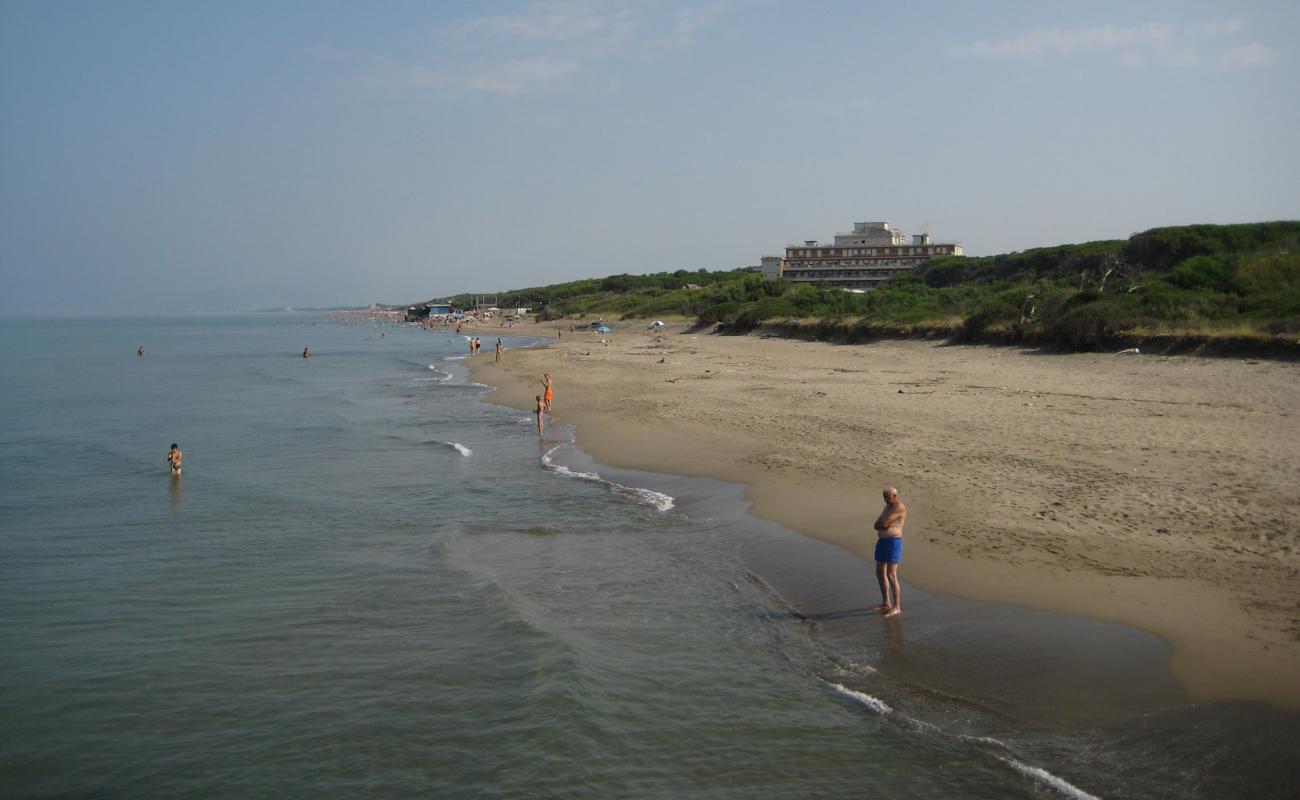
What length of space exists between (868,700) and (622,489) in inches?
377

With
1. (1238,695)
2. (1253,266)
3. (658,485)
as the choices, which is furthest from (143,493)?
(1253,266)

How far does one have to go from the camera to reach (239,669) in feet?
30.8

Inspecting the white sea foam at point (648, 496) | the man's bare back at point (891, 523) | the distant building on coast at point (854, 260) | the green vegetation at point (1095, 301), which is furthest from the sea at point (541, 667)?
the distant building on coast at point (854, 260)

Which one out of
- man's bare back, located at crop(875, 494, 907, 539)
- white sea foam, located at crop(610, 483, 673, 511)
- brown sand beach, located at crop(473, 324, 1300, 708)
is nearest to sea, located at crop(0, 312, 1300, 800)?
white sea foam, located at crop(610, 483, 673, 511)

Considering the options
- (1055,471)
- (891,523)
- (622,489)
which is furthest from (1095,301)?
(891,523)

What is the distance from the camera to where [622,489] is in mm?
17297

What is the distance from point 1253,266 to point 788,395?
790 inches

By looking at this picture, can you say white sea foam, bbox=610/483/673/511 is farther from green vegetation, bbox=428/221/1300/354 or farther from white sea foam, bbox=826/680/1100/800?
green vegetation, bbox=428/221/1300/354

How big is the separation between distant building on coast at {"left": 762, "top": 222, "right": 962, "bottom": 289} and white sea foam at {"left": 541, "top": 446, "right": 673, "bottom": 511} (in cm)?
8531

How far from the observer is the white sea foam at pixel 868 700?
7891 millimetres

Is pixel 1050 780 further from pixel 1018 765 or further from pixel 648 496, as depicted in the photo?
pixel 648 496

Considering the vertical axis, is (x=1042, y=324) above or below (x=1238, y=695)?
above

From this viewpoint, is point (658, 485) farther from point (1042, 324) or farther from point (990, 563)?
point (1042, 324)

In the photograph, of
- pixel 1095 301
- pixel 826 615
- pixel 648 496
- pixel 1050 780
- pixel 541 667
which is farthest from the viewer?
pixel 1095 301
